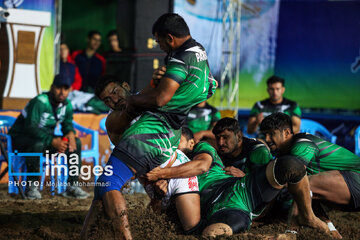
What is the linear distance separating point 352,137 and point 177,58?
23.7 ft

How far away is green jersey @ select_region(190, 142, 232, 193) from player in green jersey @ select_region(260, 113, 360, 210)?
→ 1.72ft

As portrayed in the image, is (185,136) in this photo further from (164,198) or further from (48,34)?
(48,34)

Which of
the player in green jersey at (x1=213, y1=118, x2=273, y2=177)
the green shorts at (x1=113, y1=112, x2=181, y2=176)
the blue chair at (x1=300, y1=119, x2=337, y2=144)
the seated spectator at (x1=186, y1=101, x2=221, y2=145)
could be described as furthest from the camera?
the blue chair at (x1=300, y1=119, x2=337, y2=144)

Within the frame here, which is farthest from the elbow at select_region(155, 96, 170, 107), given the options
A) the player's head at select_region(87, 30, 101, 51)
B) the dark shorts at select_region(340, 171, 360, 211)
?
the player's head at select_region(87, 30, 101, 51)

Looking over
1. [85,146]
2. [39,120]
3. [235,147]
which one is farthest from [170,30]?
[85,146]

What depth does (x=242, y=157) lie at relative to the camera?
15.6 feet

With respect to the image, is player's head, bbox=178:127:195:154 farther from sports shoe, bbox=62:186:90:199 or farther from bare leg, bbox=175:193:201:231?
sports shoe, bbox=62:186:90:199

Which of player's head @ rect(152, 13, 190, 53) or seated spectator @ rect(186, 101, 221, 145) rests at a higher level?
player's head @ rect(152, 13, 190, 53)

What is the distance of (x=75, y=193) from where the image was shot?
6664mm

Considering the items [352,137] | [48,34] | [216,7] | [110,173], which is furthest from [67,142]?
[352,137]

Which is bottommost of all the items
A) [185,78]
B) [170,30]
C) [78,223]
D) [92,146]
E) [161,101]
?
[78,223]

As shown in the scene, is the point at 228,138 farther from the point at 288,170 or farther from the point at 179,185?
the point at 288,170

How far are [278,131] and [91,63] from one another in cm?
633

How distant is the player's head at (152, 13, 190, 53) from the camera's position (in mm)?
3600
